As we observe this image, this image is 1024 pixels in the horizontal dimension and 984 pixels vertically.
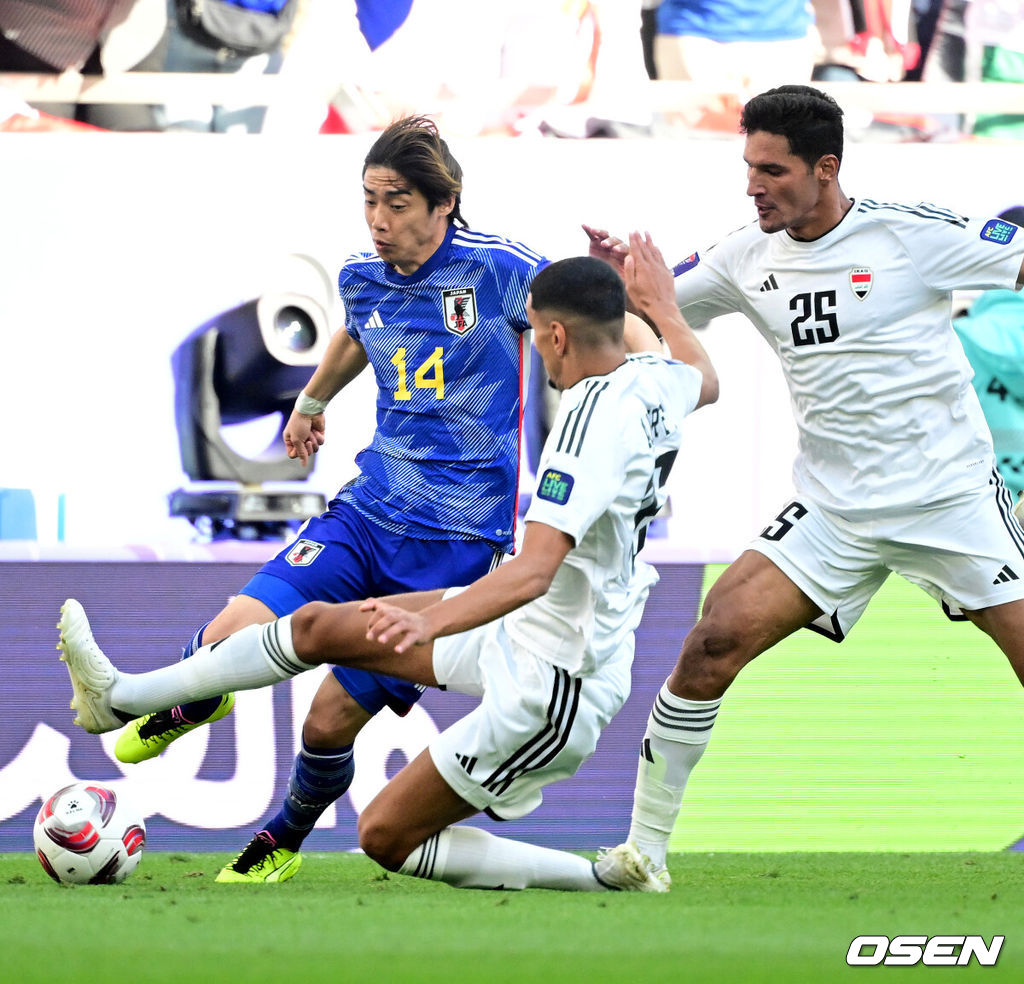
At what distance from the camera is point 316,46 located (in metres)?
9.91

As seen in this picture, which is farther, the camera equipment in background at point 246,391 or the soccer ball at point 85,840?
the camera equipment in background at point 246,391

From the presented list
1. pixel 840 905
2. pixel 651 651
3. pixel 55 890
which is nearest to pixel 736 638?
pixel 840 905

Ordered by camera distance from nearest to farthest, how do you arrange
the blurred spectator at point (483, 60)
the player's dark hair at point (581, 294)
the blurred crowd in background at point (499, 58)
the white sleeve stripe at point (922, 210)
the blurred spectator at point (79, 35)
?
the player's dark hair at point (581, 294) → the white sleeve stripe at point (922, 210) → the blurred spectator at point (79, 35) → the blurred crowd in background at point (499, 58) → the blurred spectator at point (483, 60)

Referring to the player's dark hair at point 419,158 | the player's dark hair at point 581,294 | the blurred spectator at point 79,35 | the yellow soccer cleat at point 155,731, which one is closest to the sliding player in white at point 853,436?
the player's dark hair at point 419,158

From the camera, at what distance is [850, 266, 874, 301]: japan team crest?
4.48m

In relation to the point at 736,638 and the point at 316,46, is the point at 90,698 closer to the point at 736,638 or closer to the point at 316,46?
the point at 736,638

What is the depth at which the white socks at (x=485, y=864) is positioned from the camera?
4.00m

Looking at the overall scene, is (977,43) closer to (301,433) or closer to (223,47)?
(223,47)

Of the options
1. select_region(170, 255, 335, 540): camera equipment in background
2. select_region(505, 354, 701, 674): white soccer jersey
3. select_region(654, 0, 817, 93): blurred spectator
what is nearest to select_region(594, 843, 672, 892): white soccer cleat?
select_region(505, 354, 701, 674): white soccer jersey

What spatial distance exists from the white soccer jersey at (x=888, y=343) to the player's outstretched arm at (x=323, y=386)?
4.29 feet

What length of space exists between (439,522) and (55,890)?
1.45 metres

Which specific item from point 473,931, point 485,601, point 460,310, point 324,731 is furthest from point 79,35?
point 473,931

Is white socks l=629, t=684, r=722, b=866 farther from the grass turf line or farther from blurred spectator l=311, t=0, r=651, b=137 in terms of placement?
blurred spectator l=311, t=0, r=651, b=137

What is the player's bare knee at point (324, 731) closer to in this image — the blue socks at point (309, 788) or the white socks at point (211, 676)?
the blue socks at point (309, 788)
